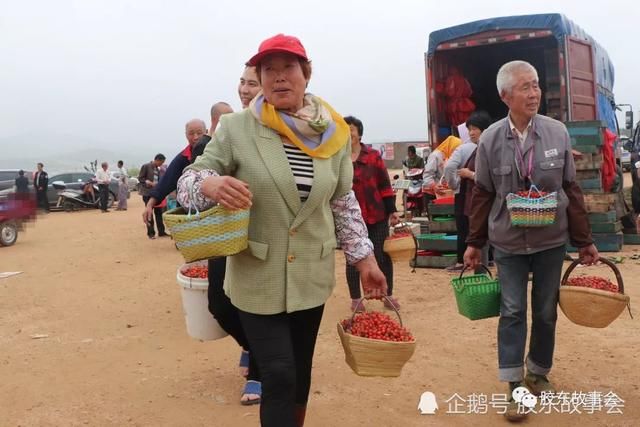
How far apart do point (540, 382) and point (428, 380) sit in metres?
0.73

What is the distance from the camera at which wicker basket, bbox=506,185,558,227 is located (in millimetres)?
3490

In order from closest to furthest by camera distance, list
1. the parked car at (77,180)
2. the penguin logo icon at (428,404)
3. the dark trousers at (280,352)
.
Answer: the dark trousers at (280,352), the penguin logo icon at (428,404), the parked car at (77,180)

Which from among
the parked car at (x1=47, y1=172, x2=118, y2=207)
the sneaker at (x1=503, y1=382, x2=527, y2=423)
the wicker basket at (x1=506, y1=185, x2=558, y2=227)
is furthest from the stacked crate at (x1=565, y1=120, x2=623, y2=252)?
the parked car at (x1=47, y1=172, x2=118, y2=207)

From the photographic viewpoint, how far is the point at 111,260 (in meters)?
10.8

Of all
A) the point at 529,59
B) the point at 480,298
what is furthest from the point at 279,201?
the point at 529,59

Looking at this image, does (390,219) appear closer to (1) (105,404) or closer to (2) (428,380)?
(2) (428,380)

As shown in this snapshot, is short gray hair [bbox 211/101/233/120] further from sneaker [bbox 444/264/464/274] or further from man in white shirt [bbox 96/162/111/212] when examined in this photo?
man in white shirt [bbox 96/162/111/212]

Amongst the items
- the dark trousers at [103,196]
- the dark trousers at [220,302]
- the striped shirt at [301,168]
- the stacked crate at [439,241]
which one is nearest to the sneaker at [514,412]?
the dark trousers at [220,302]

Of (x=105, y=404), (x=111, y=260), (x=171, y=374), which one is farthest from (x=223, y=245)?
(x=111, y=260)

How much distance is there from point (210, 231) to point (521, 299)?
2045 millimetres

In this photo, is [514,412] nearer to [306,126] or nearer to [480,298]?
[480,298]

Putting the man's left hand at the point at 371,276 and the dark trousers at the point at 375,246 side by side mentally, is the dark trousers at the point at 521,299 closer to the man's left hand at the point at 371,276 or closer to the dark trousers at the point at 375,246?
the man's left hand at the point at 371,276

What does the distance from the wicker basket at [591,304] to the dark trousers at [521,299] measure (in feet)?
0.34

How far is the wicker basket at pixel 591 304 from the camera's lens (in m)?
3.54
